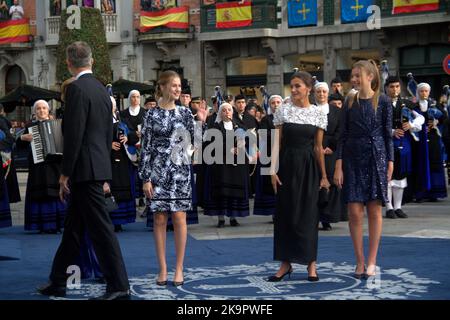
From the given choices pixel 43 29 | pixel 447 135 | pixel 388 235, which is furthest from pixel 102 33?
pixel 388 235

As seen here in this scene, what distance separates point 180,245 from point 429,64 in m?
24.3

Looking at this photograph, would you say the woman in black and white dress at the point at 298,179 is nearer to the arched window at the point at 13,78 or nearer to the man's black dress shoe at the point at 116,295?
the man's black dress shoe at the point at 116,295

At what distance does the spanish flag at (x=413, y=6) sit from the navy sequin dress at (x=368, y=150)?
2250cm

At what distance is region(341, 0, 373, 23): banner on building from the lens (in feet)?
108

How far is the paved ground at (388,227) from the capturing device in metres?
12.6

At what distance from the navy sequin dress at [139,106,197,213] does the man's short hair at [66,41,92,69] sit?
3.12ft

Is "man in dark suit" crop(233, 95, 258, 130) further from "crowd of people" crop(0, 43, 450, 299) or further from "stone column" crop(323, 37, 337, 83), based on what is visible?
"stone column" crop(323, 37, 337, 83)

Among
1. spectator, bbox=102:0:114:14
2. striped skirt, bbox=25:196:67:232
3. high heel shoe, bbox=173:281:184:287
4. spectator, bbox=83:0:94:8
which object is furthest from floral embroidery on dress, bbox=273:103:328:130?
spectator, bbox=83:0:94:8

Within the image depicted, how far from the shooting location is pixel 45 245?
1227 centimetres

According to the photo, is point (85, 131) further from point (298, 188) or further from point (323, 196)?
point (323, 196)

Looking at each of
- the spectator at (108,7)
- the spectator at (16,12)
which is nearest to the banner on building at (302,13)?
the spectator at (108,7)

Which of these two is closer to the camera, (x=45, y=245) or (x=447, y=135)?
(x=45, y=245)

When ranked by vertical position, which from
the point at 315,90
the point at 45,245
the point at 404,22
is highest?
the point at 404,22

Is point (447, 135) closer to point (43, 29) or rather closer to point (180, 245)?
point (180, 245)
